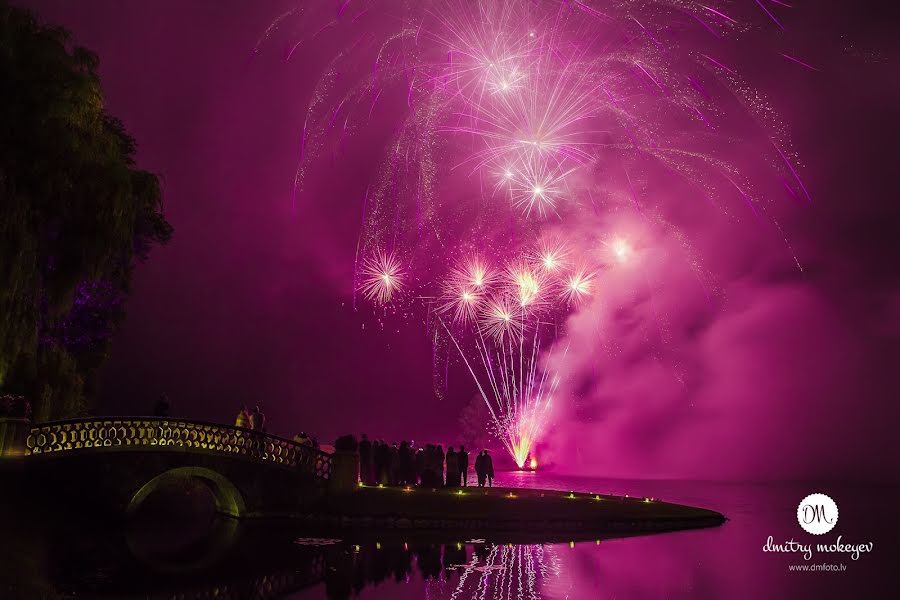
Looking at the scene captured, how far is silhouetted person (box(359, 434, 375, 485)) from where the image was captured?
26078 millimetres

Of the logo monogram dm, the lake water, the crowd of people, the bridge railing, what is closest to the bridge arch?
the bridge railing

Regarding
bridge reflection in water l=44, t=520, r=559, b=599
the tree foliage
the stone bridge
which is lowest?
bridge reflection in water l=44, t=520, r=559, b=599

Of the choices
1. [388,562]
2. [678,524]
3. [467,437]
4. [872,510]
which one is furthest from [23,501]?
[467,437]

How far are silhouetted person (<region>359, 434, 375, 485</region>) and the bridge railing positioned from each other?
3.14 metres

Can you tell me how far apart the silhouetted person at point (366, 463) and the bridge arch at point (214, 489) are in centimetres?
491

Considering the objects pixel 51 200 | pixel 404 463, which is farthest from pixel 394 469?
pixel 51 200

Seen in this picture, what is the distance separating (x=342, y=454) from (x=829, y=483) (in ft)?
161

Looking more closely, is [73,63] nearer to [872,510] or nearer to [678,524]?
[678,524]

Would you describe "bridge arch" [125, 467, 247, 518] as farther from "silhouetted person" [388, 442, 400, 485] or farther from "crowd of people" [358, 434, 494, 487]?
"silhouetted person" [388, 442, 400, 485]

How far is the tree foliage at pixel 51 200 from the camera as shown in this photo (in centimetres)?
1977

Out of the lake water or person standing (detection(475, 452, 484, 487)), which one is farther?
person standing (detection(475, 452, 484, 487))

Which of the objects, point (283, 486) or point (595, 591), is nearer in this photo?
point (595, 591)

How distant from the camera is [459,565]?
14906 mm

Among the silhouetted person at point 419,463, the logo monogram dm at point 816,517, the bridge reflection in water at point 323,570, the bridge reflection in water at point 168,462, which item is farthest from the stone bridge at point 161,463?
the logo monogram dm at point 816,517
